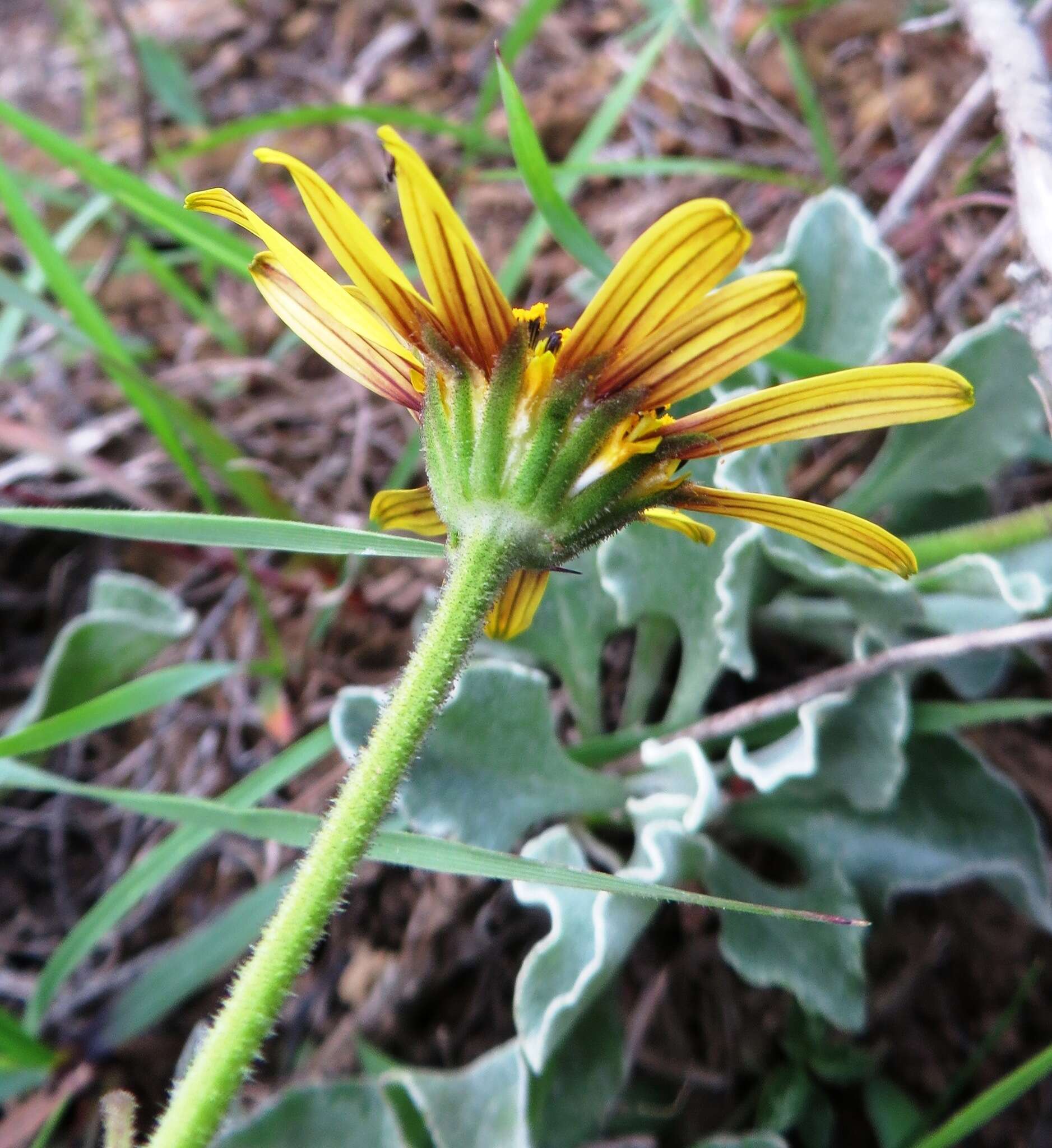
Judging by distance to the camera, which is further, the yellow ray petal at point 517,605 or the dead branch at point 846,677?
the dead branch at point 846,677

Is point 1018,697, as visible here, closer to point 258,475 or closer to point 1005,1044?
point 1005,1044

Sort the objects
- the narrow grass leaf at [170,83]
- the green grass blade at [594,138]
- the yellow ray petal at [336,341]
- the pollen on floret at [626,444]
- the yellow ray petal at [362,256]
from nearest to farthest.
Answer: the yellow ray petal at [362,256] < the pollen on floret at [626,444] < the yellow ray petal at [336,341] < the green grass blade at [594,138] < the narrow grass leaf at [170,83]

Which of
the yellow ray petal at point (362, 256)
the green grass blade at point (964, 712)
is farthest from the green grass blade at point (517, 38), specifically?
the green grass blade at point (964, 712)

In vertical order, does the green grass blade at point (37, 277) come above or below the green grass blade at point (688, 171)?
below

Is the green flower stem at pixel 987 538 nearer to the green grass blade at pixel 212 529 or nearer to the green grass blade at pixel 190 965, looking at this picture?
the green grass blade at pixel 212 529

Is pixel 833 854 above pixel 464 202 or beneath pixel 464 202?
beneath

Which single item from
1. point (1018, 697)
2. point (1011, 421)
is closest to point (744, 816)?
point (1018, 697)

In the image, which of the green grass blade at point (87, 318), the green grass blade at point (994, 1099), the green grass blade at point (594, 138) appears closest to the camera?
the green grass blade at point (994, 1099)
